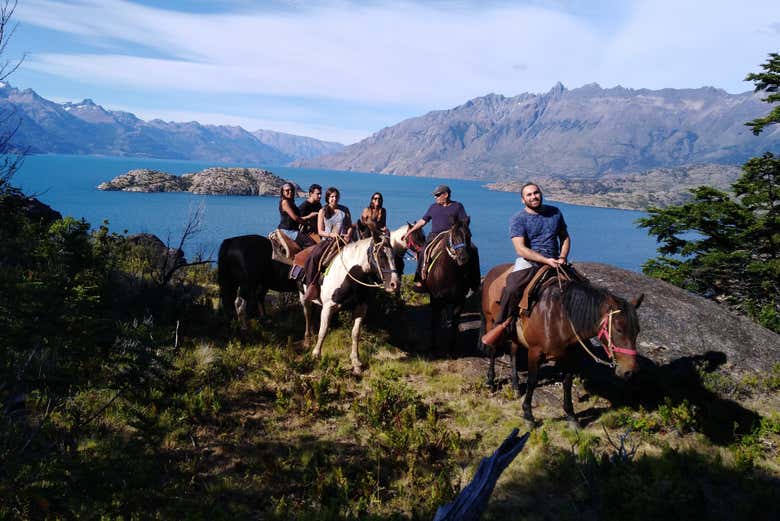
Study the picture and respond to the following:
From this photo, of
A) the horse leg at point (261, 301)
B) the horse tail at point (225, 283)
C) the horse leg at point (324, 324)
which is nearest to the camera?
the horse leg at point (324, 324)

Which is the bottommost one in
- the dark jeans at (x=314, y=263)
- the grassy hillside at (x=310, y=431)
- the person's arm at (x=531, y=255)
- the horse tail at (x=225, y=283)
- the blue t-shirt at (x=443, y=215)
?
the grassy hillside at (x=310, y=431)

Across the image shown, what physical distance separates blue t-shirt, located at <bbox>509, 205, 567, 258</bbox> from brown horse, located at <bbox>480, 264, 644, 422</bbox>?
1.86ft

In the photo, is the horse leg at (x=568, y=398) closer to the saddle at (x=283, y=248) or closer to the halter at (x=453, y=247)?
the halter at (x=453, y=247)

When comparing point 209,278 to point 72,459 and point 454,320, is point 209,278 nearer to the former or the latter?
point 454,320

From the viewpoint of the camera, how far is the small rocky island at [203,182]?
106688 millimetres

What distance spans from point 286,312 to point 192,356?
3981 millimetres

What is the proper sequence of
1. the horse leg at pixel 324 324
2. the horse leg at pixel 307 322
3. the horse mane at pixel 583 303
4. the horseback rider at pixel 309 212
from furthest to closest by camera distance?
the horseback rider at pixel 309 212 → the horse leg at pixel 307 322 → the horse leg at pixel 324 324 → the horse mane at pixel 583 303

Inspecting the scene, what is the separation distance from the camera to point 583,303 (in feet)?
20.3

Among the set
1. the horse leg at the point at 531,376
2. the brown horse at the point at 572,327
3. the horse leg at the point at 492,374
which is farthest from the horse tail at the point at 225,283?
the horse leg at the point at 531,376

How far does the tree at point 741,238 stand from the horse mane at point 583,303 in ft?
36.8

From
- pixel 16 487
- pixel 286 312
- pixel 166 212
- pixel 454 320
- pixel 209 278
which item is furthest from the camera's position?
pixel 166 212

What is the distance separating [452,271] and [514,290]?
2.81m

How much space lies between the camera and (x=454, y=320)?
1007 centimetres

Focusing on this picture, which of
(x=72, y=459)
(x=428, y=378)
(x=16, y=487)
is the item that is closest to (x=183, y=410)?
(x=72, y=459)
